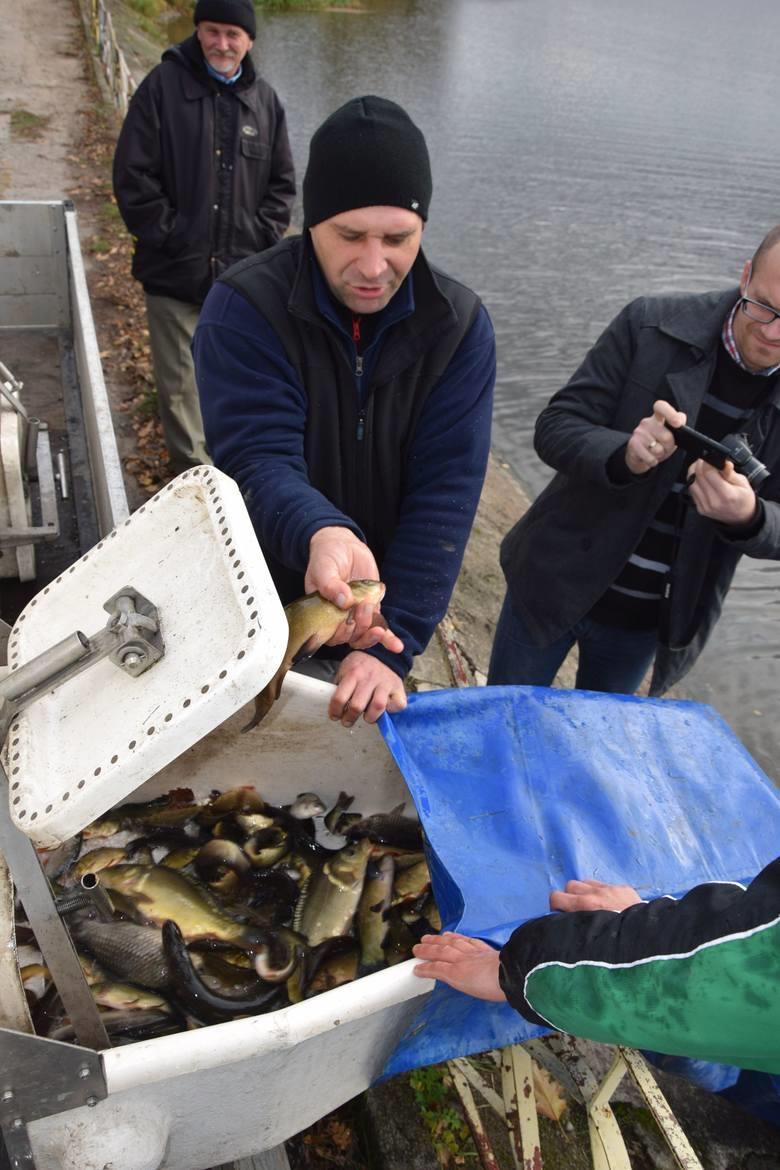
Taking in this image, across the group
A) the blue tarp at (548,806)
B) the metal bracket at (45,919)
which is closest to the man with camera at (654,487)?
the blue tarp at (548,806)

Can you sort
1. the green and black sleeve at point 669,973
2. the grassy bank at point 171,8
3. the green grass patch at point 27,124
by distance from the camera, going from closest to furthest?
the green and black sleeve at point 669,973, the green grass patch at point 27,124, the grassy bank at point 171,8

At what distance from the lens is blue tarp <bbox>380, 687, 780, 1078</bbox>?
2176 millimetres

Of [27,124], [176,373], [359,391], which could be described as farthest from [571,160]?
[359,391]

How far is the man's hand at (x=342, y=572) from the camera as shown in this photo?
6.80 ft

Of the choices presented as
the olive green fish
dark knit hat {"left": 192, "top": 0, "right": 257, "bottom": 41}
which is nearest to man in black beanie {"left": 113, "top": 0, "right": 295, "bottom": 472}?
dark knit hat {"left": 192, "top": 0, "right": 257, "bottom": 41}

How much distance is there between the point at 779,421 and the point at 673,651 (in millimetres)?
953

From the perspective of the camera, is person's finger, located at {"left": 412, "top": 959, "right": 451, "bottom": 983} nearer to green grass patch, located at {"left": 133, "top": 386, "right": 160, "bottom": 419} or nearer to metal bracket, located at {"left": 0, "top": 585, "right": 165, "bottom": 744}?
metal bracket, located at {"left": 0, "top": 585, "right": 165, "bottom": 744}

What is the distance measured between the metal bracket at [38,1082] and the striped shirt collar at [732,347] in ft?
9.01

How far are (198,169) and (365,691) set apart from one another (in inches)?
139

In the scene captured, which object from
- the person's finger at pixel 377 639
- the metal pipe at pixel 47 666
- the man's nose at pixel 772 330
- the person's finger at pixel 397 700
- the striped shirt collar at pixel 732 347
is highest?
the man's nose at pixel 772 330

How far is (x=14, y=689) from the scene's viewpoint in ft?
5.85

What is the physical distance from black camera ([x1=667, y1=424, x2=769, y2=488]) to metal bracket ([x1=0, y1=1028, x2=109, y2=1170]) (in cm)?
233

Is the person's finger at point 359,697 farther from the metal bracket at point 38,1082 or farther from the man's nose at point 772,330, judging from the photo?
the man's nose at point 772,330

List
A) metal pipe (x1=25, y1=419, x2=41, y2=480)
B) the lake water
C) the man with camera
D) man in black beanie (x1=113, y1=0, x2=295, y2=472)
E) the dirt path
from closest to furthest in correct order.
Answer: the man with camera
metal pipe (x1=25, y1=419, x2=41, y2=480)
man in black beanie (x1=113, y1=0, x2=295, y2=472)
the lake water
the dirt path
